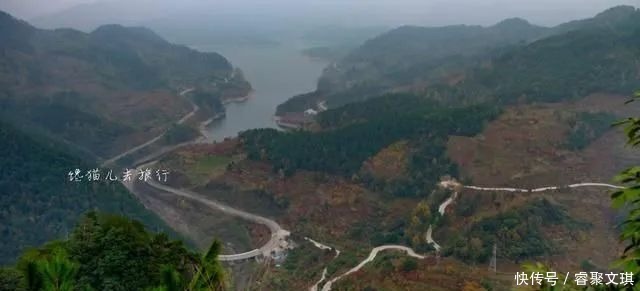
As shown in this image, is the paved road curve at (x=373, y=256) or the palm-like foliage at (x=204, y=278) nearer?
the palm-like foliage at (x=204, y=278)

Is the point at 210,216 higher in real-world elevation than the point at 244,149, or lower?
lower

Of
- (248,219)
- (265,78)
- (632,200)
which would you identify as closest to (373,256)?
(248,219)

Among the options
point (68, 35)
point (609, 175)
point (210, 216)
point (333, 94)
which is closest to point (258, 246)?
point (210, 216)

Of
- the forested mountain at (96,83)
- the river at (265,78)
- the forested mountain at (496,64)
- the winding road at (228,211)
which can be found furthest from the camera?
the river at (265,78)

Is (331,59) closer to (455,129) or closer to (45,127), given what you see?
(45,127)

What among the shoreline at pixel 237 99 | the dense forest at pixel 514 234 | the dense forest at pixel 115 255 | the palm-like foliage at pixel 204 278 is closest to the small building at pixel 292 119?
the shoreline at pixel 237 99

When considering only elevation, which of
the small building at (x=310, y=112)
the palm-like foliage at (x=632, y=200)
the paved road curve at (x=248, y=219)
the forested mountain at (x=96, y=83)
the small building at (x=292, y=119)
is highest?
the palm-like foliage at (x=632, y=200)

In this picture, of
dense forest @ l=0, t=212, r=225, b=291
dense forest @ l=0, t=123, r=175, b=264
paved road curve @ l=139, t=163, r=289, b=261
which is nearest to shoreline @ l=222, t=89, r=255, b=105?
paved road curve @ l=139, t=163, r=289, b=261

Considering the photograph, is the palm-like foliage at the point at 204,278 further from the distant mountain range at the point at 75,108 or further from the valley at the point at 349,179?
the distant mountain range at the point at 75,108
